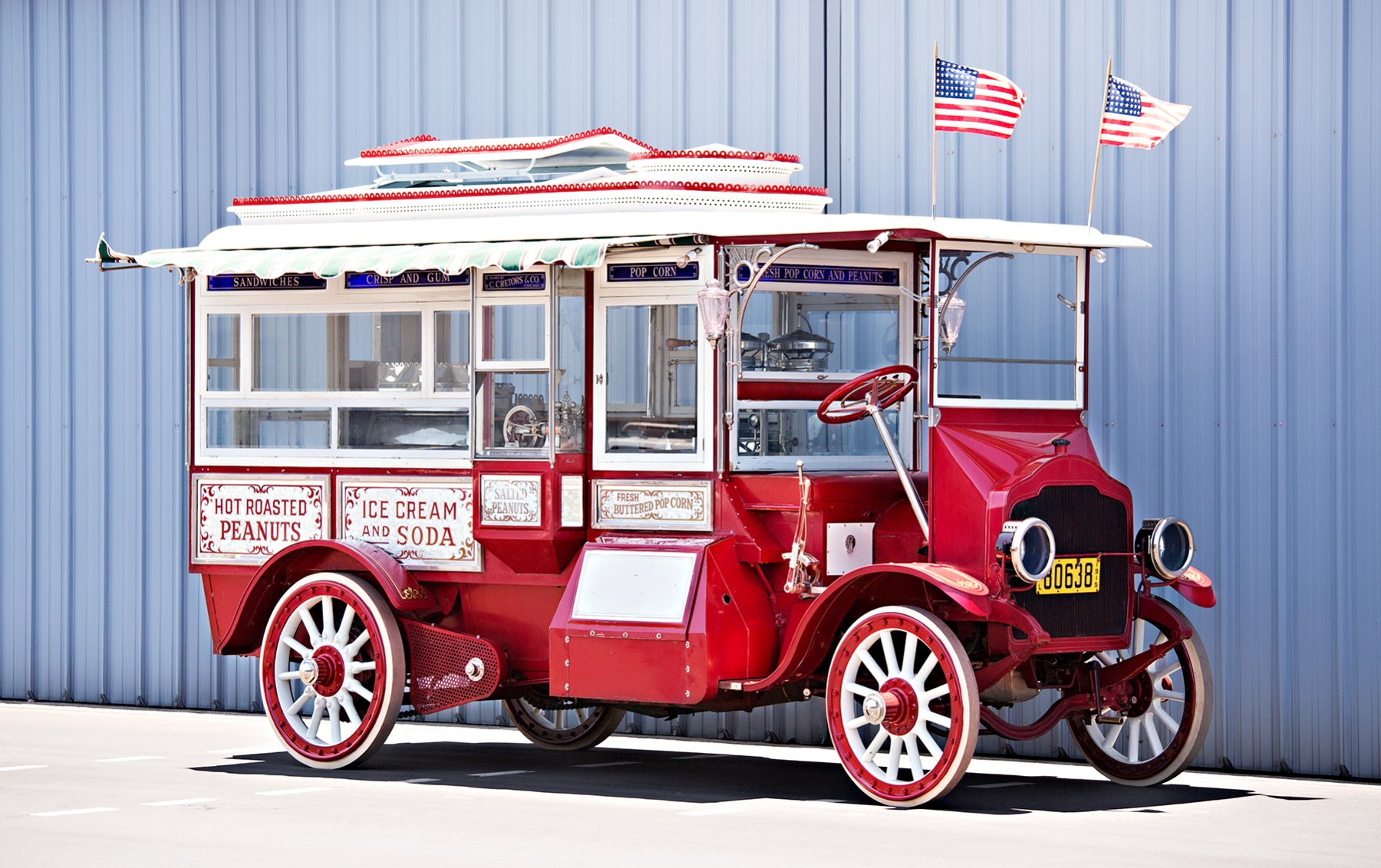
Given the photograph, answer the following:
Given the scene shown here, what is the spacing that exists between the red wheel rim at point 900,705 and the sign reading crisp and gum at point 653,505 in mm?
1088

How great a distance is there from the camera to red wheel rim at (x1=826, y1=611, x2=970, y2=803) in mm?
9656

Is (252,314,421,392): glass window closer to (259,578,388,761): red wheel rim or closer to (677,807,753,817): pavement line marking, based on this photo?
(259,578,388,761): red wheel rim

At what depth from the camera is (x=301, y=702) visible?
37.7ft

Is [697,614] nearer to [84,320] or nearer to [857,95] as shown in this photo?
[857,95]

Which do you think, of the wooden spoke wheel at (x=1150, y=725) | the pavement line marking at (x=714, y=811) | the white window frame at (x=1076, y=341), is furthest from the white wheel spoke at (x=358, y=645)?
the wooden spoke wheel at (x=1150, y=725)

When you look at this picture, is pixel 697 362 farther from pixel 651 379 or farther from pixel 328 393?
pixel 328 393

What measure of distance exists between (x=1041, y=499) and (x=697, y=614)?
1724mm

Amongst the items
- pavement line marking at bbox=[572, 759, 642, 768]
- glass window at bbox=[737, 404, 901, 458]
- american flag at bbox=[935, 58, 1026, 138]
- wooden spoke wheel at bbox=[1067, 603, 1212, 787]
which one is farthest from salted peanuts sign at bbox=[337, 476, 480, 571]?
wooden spoke wheel at bbox=[1067, 603, 1212, 787]

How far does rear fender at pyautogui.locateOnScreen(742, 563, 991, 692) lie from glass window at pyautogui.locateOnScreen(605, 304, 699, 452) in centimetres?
112

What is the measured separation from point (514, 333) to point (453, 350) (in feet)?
1.33

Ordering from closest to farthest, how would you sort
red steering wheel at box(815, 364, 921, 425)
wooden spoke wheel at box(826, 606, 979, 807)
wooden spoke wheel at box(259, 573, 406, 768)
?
wooden spoke wheel at box(826, 606, 979, 807)
red steering wheel at box(815, 364, 921, 425)
wooden spoke wheel at box(259, 573, 406, 768)

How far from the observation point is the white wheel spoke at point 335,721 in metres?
11.4

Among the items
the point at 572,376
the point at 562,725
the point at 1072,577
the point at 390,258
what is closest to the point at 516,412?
the point at 572,376

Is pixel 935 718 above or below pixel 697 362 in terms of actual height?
below
